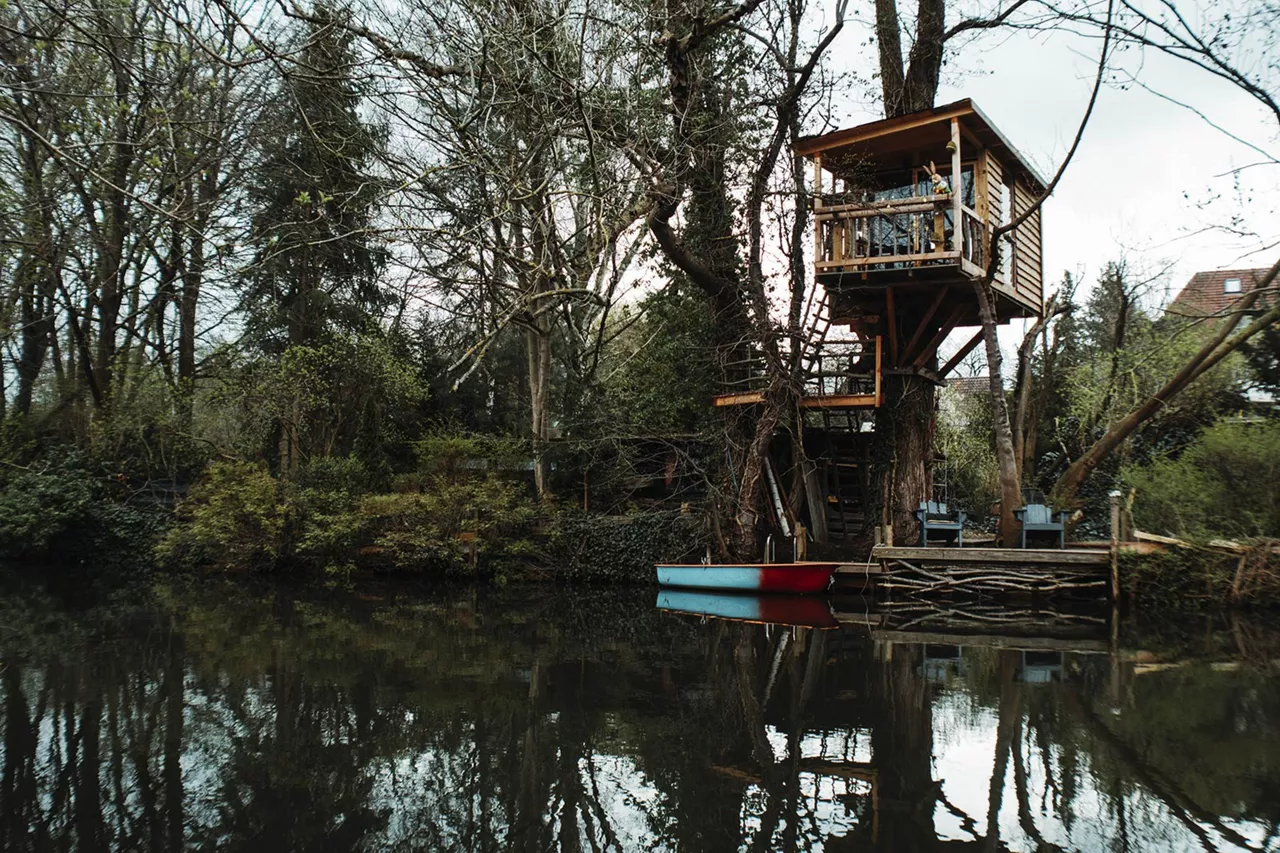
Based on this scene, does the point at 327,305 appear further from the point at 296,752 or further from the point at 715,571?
the point at 296,752

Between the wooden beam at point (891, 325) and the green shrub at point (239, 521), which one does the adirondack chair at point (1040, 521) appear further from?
the green shrub at point (239, 521)

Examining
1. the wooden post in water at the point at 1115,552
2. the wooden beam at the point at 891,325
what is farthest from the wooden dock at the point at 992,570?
the wooden beam at the point at 891,325

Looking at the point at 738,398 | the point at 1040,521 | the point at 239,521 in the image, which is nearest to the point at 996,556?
the point at 1040,521

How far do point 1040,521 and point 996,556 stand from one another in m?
1.11

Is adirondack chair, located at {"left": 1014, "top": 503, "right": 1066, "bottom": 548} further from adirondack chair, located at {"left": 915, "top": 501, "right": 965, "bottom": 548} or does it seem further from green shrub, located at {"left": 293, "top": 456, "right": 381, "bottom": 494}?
green shrub, located at {"left": 293, "top": 456, "right": 381, "bottom": 494}

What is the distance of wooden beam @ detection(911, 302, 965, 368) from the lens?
1490 centimetres

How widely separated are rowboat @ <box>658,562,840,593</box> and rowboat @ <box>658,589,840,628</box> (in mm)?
219

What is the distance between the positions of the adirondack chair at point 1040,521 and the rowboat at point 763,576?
3.02m

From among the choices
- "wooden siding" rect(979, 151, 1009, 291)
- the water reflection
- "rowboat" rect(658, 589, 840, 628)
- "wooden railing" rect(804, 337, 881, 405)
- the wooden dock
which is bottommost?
"rowboat" rect(658, 589, 840, 628)

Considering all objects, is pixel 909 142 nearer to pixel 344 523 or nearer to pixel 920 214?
pixel 920 214

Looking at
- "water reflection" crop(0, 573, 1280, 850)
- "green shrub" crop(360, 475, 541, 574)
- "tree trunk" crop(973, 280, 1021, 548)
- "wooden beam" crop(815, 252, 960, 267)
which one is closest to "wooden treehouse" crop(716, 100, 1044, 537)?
"wooden beam" crop(815, 252, 960, 267)

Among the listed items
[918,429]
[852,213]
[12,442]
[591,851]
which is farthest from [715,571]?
[12,442]

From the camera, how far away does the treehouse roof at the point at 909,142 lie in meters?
13.1

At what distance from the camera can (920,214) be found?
13.3 m
